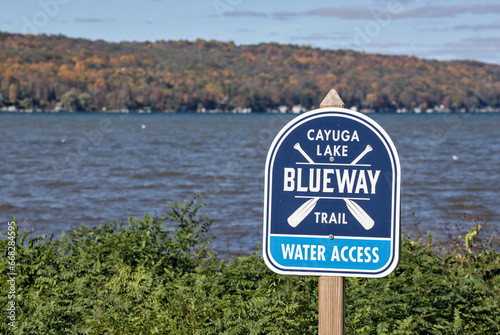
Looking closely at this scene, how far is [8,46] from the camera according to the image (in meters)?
134

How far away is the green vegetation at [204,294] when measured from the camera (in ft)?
15.2

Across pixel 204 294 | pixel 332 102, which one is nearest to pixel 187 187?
pixel 204 294

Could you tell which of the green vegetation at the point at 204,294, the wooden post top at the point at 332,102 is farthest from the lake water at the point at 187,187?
the wooden post top at the point at 332,102

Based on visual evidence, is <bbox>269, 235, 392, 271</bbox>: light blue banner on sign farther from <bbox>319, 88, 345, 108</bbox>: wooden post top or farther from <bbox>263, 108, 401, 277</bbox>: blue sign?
<bbox>319, 88, 345, 108</bbox>: wooden post top

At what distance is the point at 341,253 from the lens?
112 inches

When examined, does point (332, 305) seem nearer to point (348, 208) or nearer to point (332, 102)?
point (348, 208)

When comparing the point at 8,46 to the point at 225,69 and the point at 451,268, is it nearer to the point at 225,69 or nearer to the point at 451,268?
the point at 225,69

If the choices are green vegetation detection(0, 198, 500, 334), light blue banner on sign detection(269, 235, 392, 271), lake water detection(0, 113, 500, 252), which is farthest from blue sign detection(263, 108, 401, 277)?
lake water detection(0, 113, 500, 252)

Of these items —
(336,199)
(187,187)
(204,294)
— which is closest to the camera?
(336,199)

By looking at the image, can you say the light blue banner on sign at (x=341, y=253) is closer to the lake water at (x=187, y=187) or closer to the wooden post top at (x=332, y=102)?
the wooden post top at (x=332, y=102)

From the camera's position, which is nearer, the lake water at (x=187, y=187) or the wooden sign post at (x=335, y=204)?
the wooden sign post at (x=335, y=204)

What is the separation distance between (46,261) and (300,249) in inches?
161

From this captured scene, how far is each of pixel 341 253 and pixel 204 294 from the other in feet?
8.06

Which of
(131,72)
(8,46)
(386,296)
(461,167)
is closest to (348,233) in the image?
(386,296)
